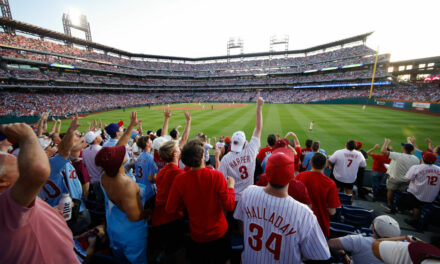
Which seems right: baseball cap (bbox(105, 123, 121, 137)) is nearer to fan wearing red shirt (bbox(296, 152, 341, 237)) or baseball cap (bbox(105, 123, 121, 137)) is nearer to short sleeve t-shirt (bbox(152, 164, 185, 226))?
short sleeve t-shirt (bbox(152, 164, 185, 226))

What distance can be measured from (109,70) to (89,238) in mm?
65004

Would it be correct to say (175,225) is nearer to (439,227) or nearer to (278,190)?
(278,190)

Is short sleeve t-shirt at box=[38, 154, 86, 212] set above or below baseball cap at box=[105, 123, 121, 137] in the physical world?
below

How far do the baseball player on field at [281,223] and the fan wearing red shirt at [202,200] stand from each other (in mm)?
470

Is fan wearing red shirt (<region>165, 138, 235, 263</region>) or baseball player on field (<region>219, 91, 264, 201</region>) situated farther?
baseball player on field (<region>219, 91, 264, 201</region>)

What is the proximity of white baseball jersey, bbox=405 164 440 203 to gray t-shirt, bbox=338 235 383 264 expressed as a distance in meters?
3.78

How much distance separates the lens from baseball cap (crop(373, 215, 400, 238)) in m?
2.15

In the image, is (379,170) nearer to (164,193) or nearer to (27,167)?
(164,193)

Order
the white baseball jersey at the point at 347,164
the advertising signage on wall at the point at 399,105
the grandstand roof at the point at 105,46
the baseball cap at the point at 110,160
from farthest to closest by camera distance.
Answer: the grandstand roof at the point at 105,46 → the advertising signage on wall at the point at 399,105 → the white baseball jersey at the point at 347,164 → the baseball cap at the point at 110,160

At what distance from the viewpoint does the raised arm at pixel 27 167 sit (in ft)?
4.09

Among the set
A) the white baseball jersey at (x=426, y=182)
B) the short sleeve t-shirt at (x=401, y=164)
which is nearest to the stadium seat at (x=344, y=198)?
the white baseball jersey at (x=426, y=182)

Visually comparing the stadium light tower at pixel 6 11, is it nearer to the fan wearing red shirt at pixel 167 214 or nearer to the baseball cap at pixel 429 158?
the fan wearing red shirt at pixel 167 214

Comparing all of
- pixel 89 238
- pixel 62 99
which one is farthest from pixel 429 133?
pixel 62 99

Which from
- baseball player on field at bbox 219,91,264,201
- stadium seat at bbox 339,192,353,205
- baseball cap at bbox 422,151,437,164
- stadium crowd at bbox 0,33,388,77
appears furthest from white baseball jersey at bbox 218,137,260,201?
stadium crowd at bbox 0,33,388,77
